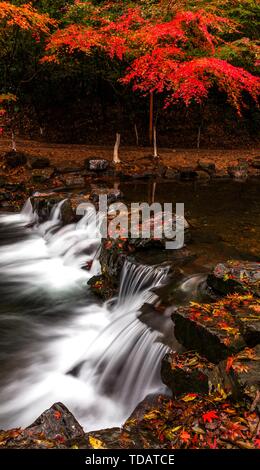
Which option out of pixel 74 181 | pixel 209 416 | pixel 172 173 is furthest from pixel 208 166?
pixel 209 416

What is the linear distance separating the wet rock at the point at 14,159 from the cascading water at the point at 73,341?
569 centimetres

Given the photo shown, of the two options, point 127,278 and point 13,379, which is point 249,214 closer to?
point 127,278

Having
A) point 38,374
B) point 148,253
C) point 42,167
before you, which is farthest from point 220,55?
point 38,374

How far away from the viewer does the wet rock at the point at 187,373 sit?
451 cm

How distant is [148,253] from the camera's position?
28.7 ft

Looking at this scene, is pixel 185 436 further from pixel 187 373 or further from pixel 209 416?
pixel 187 373

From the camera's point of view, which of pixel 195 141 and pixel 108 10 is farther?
pixel 195 141

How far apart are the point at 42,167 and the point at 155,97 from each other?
822 cm

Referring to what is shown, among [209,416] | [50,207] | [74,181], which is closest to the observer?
[209,416]

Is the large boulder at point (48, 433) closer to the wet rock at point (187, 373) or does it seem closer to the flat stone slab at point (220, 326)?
the wet rock at point (187, 373)

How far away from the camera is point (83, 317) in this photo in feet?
26.6

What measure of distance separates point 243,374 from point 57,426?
2.07 meters
